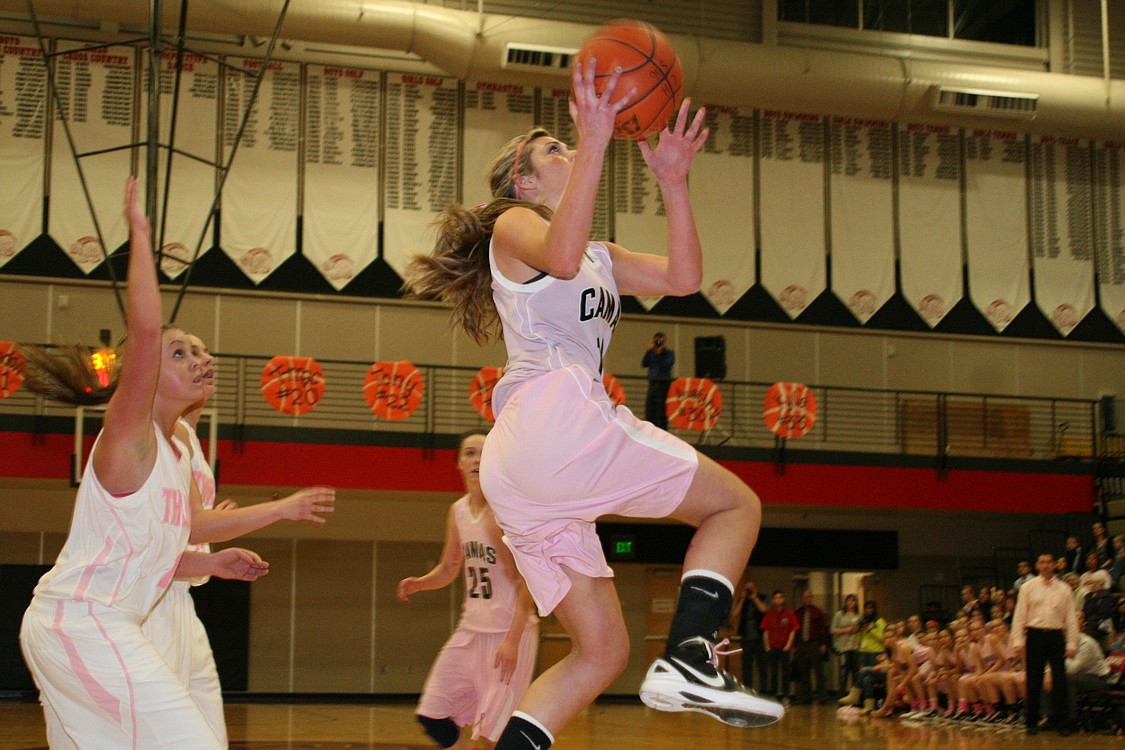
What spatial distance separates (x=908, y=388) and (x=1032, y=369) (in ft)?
6.85

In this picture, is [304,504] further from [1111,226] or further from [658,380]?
[1111,226]

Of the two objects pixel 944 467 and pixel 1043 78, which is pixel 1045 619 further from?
pixel 1043 78

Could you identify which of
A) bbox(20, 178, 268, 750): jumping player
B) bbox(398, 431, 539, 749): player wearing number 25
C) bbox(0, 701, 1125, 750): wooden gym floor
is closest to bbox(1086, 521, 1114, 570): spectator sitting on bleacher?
bbox(0, 701, 1125, 750): wooden gym floor

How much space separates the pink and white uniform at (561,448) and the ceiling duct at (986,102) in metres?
15.4

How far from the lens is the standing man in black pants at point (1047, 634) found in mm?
10438

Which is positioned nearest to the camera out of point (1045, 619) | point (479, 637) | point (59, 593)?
point (59, 593)

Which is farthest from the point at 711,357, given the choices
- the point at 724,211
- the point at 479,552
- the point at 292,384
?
the point at 479,552

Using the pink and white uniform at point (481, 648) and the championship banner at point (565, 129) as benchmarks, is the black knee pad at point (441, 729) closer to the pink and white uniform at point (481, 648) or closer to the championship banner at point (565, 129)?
the pink and white uniform at point (481, 648)

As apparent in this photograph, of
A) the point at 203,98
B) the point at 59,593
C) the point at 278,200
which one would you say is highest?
the point at 203,98

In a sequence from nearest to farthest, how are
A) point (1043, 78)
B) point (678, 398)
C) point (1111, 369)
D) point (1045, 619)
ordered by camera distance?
point (1045, 619) < point (678, 398) < point (1043, 78) < point (1111, 369)

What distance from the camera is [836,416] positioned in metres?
18.1

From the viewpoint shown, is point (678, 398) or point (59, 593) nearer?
point (59, 593)

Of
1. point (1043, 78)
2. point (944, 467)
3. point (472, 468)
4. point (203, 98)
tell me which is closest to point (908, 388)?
point (944, 467)

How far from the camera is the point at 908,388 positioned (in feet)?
60.0
